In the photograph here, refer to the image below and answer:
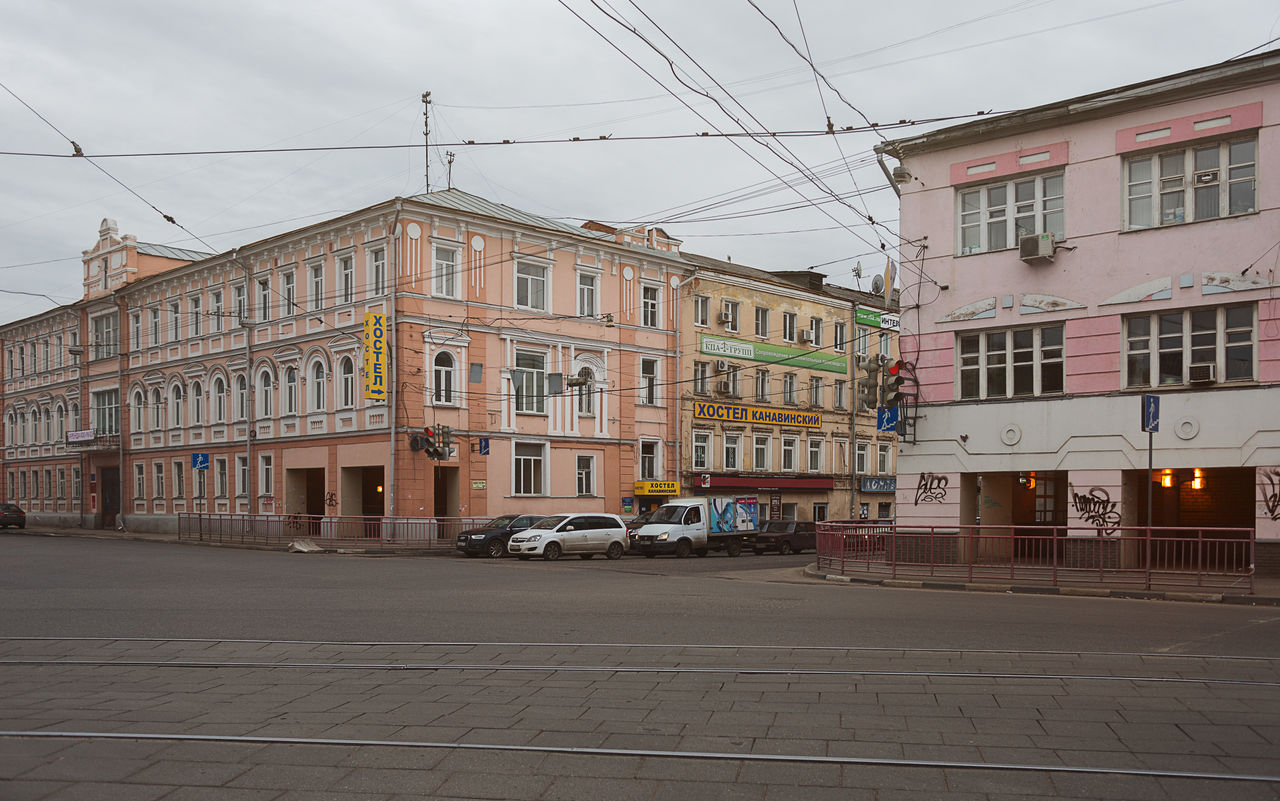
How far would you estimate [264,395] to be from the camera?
142 ft

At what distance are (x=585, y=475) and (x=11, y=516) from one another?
98.0 ft

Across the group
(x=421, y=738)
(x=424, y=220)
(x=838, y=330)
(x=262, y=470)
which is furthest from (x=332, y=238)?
(x=421, y=738)

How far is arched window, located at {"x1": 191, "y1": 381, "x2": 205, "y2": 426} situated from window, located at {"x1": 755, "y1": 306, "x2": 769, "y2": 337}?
24.2m

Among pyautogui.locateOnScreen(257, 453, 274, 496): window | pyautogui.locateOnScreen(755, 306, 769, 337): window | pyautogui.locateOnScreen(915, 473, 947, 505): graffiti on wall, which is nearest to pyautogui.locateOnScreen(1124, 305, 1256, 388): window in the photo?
pyautogui.locateOnScreen(915, 473, 947, 505): graffiti on wall

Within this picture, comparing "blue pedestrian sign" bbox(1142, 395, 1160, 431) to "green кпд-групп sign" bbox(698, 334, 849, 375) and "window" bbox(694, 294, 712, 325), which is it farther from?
→ "window" bbox(694, 294, 712, 325)

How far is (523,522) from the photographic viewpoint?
1294 inches

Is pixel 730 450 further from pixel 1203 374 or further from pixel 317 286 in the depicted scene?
pixel 1203 374

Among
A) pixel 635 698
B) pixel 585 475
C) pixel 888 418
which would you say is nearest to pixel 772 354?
pixel 585 475

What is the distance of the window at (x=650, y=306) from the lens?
44.6 metres

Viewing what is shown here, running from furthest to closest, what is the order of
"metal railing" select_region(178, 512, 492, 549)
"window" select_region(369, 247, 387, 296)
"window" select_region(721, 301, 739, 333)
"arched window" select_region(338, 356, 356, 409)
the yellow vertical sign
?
"window" select_region(721, 301, 739, 333)
"arched window" select_region(338, 356, 356, 409)
"window" select_region(369, 247, 387, 296)
the yellow vertical sign
"metal railing" select_region(178, 512, 492, 549)

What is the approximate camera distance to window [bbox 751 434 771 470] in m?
48.9

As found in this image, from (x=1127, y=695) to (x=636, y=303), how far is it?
36.1 m

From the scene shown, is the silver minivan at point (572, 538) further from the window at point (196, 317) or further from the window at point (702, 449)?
the window at point (196, 317)

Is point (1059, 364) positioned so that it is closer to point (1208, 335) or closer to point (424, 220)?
point (1208, 335)
